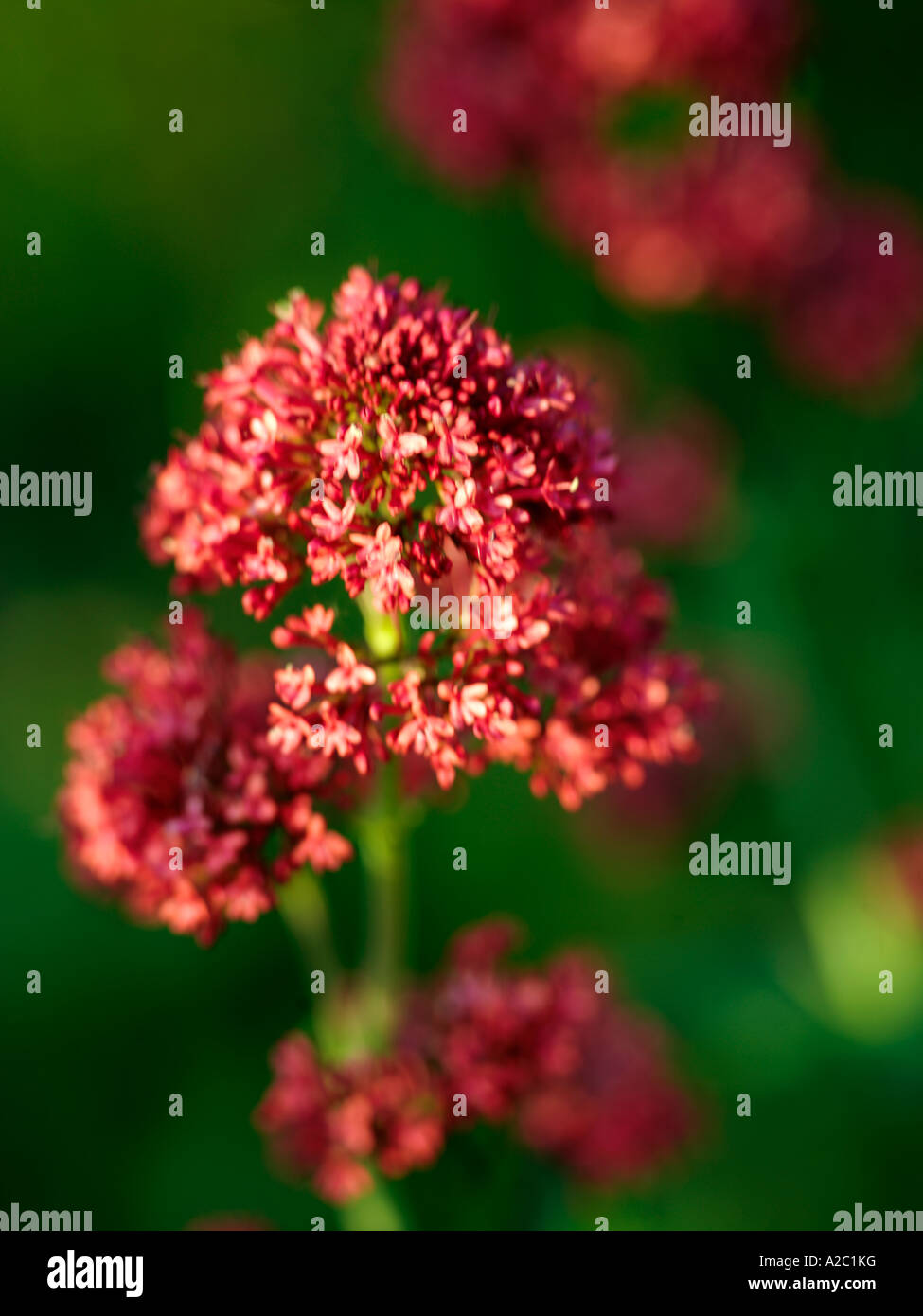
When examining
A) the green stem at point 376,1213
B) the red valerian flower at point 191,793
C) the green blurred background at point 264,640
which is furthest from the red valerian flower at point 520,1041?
the red valerian flower at point 191,793

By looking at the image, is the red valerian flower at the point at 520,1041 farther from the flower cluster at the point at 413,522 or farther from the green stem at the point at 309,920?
the flower cluster at the point at 413,522

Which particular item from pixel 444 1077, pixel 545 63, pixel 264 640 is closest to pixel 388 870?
pixel 444 1077

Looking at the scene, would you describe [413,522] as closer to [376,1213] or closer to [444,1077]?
[444,1077]

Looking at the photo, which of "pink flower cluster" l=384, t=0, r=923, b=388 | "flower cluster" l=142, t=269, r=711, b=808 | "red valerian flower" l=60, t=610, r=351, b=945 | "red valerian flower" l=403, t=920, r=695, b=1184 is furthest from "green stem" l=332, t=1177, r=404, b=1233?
"pink flower cluster" l=384, t=0, r=923, b=388

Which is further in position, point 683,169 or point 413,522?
point 683,169

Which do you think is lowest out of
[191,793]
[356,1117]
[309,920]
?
[356,1117]

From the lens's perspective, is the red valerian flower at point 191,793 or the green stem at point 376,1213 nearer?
the red valerian flower at point 191,793
